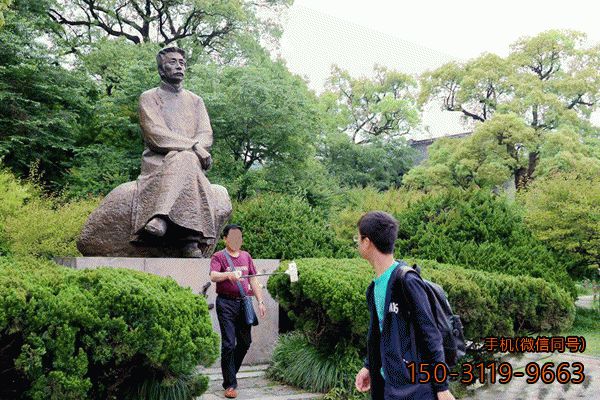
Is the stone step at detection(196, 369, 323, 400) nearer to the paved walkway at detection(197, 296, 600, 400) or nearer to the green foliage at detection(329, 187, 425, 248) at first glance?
the paved walkway at detection(197, 296, 600, 400)

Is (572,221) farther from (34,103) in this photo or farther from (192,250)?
(34,103)

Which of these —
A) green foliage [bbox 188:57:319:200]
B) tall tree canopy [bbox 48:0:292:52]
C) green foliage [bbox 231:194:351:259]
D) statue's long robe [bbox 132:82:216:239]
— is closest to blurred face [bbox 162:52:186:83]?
statue's long robe [bbox 132:82:216:239]

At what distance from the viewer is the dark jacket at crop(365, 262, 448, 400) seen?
9.71ft

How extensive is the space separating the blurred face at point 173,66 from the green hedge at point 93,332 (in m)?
4.16

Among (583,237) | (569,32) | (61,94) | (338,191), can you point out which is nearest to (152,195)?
(583,237)

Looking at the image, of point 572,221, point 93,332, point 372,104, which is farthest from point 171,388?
point 372,104

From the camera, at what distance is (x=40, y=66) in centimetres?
1711

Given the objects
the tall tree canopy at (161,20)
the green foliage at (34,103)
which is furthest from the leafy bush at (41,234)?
the tall tree canopy at (161,20)

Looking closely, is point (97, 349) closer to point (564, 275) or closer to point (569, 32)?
point (564, 275)

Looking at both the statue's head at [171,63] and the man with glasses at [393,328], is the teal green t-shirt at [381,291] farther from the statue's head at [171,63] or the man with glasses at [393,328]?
the statue's head at [171,63]

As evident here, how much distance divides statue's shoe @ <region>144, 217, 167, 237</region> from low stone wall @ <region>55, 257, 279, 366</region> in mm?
301

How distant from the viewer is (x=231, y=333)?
587 cm

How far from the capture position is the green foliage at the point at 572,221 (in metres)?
12.5

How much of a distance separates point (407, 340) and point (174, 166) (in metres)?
5.15
